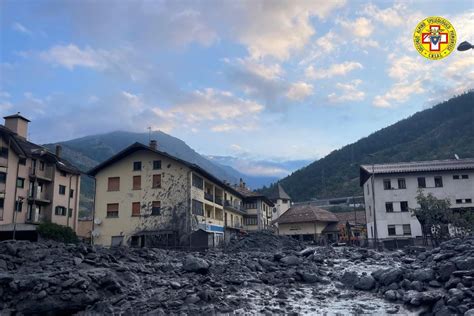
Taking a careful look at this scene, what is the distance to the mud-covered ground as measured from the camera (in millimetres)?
18219

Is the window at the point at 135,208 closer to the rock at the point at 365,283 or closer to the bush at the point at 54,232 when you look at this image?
the bush at the point at 54,232

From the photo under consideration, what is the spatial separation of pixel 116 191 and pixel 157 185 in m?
5.22

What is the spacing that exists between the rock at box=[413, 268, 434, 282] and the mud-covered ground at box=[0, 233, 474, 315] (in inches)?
1.7

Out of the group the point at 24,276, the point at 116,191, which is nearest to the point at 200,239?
the point at 116,191

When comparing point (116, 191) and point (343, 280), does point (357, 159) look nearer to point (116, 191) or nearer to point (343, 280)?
point (116, 191)

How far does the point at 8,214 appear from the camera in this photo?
1965 inches

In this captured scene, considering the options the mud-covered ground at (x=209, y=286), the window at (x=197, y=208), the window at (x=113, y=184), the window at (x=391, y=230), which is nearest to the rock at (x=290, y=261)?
the mud-covered ground at (x=209, y=286)

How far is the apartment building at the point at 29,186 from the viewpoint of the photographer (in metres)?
49.6

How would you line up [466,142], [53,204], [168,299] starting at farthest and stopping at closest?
[466,142] → [53,204] → [168,299]

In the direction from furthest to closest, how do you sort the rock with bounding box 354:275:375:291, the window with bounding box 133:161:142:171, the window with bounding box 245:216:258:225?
1. the window with bounding box 245:216:258:225
2. the window with bounding box 133:161:142:171
3. the rock with bounding box 354:275:375:291

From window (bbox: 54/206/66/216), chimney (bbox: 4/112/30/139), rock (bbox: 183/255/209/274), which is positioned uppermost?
chimney (bbox: 4/112/30/139)

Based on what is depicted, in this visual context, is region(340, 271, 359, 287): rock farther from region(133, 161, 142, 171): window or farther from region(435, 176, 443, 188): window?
region(435, 176, 443, 188): window

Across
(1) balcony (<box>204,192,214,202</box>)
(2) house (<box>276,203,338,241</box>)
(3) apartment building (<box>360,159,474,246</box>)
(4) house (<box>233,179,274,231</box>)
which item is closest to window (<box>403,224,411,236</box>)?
(3) apartment building (<box>360,159,474,246</box>)

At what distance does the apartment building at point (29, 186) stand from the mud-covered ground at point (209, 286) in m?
Result: 28.0
